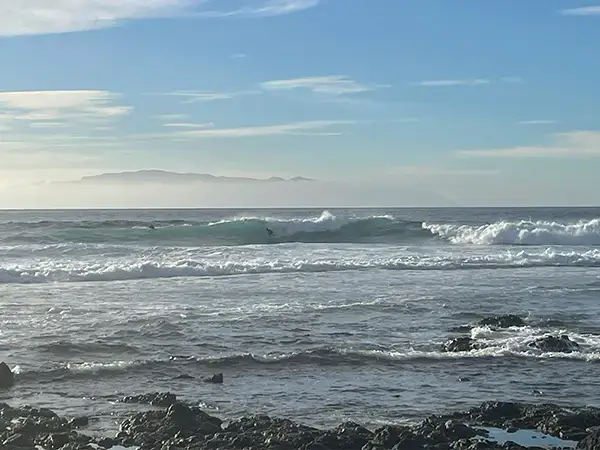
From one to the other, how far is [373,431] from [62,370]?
18.1 feet

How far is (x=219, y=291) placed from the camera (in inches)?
909

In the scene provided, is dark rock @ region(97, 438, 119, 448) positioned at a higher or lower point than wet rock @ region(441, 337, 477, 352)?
lower

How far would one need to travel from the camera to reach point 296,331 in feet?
52.9

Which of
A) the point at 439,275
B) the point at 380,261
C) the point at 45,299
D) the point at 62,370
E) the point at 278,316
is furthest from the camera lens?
the point at 380,261

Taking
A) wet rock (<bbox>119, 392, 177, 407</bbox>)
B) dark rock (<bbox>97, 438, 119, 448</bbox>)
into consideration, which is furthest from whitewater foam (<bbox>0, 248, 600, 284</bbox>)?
dark rock (<bbox>97, 438, 119, 448</bbox>)

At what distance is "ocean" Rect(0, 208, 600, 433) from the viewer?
37.1 feet

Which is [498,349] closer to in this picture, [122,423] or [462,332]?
[462,332]

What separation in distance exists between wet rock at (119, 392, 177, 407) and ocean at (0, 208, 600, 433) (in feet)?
0.82

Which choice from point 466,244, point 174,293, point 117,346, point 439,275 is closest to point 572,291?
point 439,275

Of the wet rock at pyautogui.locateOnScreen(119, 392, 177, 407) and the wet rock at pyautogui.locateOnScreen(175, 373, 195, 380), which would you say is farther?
the wet rock at pyautogui.locateOnScreen(175, 373, 195, 380)

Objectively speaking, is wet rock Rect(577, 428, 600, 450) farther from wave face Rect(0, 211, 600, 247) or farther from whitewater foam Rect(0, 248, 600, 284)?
wave face Rect(0, 211, 600, 247)

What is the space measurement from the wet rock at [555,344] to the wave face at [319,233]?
3191cm

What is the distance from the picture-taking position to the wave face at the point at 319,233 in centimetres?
4625

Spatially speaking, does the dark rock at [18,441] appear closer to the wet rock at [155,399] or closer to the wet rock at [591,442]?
the wet rock at [155,399]
